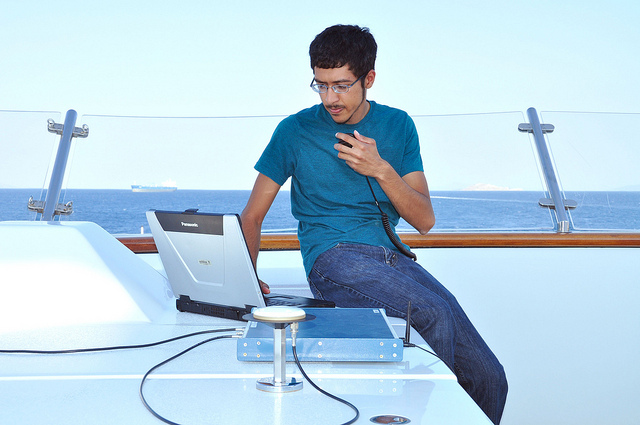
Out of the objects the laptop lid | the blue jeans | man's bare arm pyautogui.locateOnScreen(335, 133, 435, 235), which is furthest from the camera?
man's bare arm pyautogui.locateOnScreen(335, 133, 435, 235)

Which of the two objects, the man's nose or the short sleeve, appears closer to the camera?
the man's nose

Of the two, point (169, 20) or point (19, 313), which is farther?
point (169, 20)

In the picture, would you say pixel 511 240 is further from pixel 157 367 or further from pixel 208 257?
pixel 157 367

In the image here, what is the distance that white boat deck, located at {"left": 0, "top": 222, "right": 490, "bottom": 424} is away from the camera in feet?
2.54

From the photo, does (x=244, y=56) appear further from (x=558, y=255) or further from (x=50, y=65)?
(x=558, y=255)

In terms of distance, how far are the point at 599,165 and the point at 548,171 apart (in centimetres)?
35

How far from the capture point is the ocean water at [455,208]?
2492mm

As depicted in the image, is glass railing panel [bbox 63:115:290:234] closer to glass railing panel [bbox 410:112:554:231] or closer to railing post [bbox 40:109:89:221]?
railing post [bbox 40:109:89:221]

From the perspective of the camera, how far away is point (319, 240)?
6.19 ft

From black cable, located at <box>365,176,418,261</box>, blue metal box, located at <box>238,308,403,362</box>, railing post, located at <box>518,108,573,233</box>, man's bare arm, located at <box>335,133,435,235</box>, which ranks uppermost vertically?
railing post, located at <box>518,108,573,233</box>

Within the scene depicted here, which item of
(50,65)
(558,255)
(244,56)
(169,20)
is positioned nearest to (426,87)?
(244,56)

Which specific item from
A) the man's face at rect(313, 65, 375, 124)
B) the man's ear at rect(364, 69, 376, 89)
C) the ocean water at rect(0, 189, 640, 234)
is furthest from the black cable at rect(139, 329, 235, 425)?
the ocean water at rect(0, 189, 640, 234)

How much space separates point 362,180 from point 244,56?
3340cm

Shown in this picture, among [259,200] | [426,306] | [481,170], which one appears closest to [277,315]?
[426,306]
